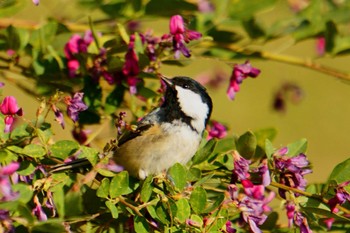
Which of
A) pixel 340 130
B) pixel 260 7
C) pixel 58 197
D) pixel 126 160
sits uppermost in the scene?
pixel 260 7

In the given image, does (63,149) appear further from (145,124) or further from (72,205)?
(145,124)

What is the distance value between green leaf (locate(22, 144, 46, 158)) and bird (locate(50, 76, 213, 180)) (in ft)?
1.60

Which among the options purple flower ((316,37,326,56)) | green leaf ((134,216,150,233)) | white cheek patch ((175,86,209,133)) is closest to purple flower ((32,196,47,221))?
green leaf ((134,216,150,233))

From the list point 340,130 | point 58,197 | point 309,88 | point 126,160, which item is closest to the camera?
point 58,197

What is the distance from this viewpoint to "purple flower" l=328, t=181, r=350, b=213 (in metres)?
2.36

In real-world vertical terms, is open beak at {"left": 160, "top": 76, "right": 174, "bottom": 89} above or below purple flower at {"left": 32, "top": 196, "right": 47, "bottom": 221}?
above

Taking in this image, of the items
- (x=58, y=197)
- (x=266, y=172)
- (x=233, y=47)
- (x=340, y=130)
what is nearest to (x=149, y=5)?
(x=233, y=47)

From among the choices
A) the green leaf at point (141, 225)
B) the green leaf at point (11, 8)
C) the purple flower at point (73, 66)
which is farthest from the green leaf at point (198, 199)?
the green leaf at point (11, 8)

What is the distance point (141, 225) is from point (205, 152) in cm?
39

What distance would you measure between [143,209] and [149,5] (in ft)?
2.99

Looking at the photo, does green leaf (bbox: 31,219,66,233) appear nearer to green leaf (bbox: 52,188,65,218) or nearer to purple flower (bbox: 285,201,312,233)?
green leaf (bbox: 52,188,65,218)

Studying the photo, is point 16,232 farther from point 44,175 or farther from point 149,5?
point 149,5

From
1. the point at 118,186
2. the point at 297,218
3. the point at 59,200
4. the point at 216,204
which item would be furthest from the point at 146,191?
the point at 297,218

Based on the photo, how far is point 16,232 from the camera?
6.97 feet
